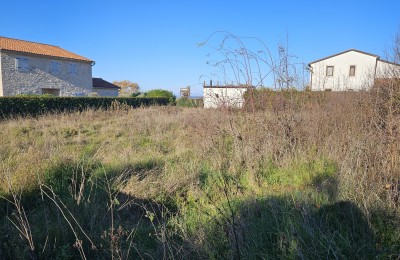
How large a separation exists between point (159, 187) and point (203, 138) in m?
2.23

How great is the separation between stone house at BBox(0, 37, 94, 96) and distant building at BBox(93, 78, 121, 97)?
1.92 m

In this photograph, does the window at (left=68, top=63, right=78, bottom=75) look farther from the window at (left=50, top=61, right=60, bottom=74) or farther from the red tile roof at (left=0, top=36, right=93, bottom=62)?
the window at (left=50, top=61, right=60, bottom=74)

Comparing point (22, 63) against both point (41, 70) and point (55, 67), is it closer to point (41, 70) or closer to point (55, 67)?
point (41, 70)

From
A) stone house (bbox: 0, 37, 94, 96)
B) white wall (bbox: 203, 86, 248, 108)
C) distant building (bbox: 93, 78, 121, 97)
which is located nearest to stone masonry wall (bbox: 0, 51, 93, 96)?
stone house (bbox: 0, 37, 94, 96)

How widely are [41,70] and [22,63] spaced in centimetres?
205

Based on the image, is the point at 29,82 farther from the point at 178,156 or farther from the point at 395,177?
the point at 395,177

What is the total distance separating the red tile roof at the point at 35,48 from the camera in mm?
25378

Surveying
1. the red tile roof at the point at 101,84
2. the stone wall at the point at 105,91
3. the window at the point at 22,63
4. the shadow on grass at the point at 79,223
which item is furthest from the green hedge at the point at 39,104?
the red tile roof at the point at 101,84

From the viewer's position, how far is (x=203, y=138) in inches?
238

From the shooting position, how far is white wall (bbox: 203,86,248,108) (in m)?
5.20

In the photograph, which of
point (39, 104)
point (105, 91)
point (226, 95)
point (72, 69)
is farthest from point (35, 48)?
point (226, 95)

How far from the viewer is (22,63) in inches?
1016

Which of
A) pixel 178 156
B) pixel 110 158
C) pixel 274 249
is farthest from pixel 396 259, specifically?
pixel 110 158

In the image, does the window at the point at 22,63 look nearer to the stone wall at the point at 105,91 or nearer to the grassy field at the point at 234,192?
the stone wall at the point at 105,91
